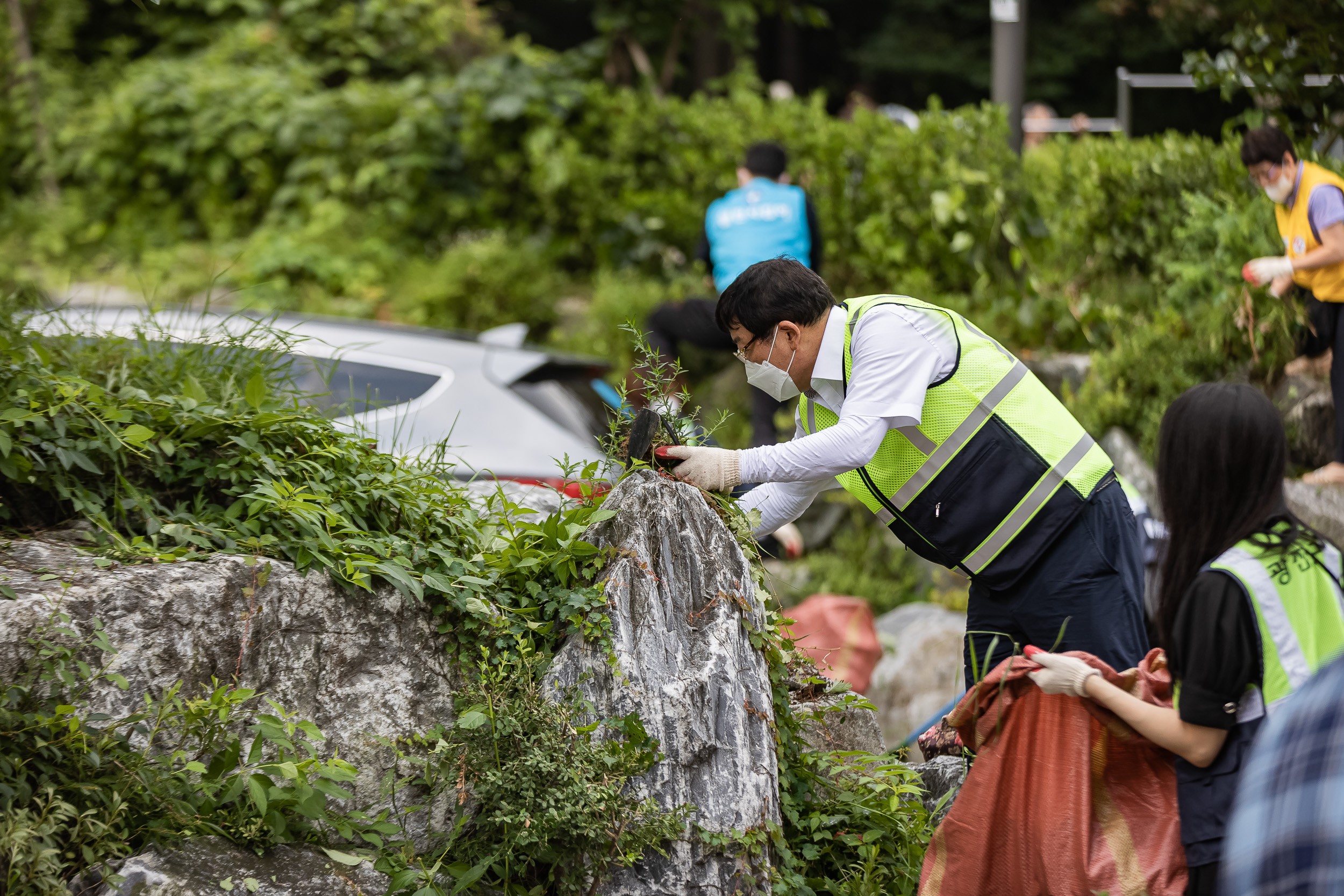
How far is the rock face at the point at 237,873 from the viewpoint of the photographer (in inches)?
84.3

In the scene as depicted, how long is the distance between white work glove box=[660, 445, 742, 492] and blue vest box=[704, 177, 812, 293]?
146 inches

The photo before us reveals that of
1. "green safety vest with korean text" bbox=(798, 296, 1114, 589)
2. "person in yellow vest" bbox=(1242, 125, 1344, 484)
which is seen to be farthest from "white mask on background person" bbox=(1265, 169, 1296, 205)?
"green safety vest with korean text" bbox=(798, 296, 1114, 589)

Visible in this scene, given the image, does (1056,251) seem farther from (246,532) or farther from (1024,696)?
(246,532)

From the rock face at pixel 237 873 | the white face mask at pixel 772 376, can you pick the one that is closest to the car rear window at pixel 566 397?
the white face mask at pixel 772 376

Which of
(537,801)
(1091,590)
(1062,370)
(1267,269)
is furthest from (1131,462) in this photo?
(537,801)

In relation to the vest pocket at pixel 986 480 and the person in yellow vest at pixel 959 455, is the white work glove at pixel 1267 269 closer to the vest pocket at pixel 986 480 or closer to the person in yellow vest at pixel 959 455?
the person in yellow vest at pixel 959 455

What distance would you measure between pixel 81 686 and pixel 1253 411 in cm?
245

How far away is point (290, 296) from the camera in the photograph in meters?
8.66

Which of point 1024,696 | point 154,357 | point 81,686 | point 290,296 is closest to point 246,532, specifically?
point 81,686

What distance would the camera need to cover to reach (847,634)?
5.22 m

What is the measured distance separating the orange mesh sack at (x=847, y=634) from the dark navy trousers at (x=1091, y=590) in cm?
215

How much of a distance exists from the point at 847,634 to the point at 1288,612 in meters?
3.32

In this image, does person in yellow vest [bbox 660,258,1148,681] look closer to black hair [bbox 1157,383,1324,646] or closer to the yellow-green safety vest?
black hair [bbox 1157,383,1324,646]

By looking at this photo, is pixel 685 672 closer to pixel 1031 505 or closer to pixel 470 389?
pixel 1031 505
